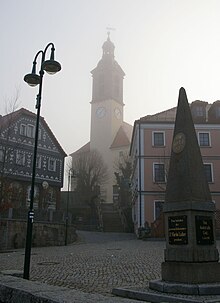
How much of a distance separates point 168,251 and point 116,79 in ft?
252

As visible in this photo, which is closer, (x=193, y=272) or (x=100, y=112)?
(x=193, y=272)

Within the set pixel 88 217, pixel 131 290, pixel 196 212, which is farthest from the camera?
pixel 88 217

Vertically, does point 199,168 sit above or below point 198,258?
above

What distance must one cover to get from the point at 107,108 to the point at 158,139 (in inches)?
1674

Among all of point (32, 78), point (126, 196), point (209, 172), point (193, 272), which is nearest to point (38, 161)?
point (126, 196)

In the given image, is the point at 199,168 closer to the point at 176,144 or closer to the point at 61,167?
the point at 176,144

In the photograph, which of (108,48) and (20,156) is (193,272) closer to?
(20,156)

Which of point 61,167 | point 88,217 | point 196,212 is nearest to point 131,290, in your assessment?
point 196,212

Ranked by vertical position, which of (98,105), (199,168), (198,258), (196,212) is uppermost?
(98,105)

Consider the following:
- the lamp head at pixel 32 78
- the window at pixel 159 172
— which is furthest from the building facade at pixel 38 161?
the lamp head at pixel 32 78

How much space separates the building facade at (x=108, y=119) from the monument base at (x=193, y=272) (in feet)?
200

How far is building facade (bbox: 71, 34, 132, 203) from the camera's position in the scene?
71.3 metres

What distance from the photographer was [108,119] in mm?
76125

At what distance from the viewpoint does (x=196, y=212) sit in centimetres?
788
